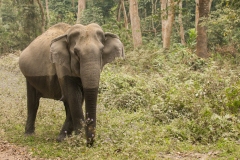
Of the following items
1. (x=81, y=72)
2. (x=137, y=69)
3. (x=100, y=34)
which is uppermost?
(x=100, y=34)

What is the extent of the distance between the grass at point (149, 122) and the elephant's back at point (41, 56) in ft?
4.47

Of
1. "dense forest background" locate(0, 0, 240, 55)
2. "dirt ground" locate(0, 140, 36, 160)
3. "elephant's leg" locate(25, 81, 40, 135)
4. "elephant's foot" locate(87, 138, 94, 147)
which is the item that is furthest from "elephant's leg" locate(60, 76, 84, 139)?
"dense forest background" locate(0, 0, 240, 55)

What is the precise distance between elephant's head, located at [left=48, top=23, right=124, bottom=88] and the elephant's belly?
0.80m

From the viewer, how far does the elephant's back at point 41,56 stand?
8.41 meters

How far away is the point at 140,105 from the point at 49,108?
97.1 inches

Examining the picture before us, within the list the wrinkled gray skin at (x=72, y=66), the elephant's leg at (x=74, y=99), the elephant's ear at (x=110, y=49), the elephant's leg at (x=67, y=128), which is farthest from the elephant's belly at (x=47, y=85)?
the elephant's ear at (x=110, y=49)

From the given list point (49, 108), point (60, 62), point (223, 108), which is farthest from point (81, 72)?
point (49, 108)

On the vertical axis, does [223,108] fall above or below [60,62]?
below

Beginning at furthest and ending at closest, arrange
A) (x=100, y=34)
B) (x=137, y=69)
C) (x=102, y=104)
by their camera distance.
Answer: (x=137, y=69) < (x=102, y=104) < (x=100, y=34)

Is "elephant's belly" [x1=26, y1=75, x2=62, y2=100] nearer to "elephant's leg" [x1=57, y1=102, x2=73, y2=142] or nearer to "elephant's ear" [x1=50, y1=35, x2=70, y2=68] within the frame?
"elephant's leg" [x1=57, y1=102, x2=73, y2=142]

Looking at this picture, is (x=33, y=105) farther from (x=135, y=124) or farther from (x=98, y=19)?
(x=98, y=19)

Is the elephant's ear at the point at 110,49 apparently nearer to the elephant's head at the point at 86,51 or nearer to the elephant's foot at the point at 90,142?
the elephant's head at the point at 86,51

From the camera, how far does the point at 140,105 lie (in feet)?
37.8

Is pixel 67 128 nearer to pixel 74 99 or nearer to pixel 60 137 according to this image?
pixel 60 137
